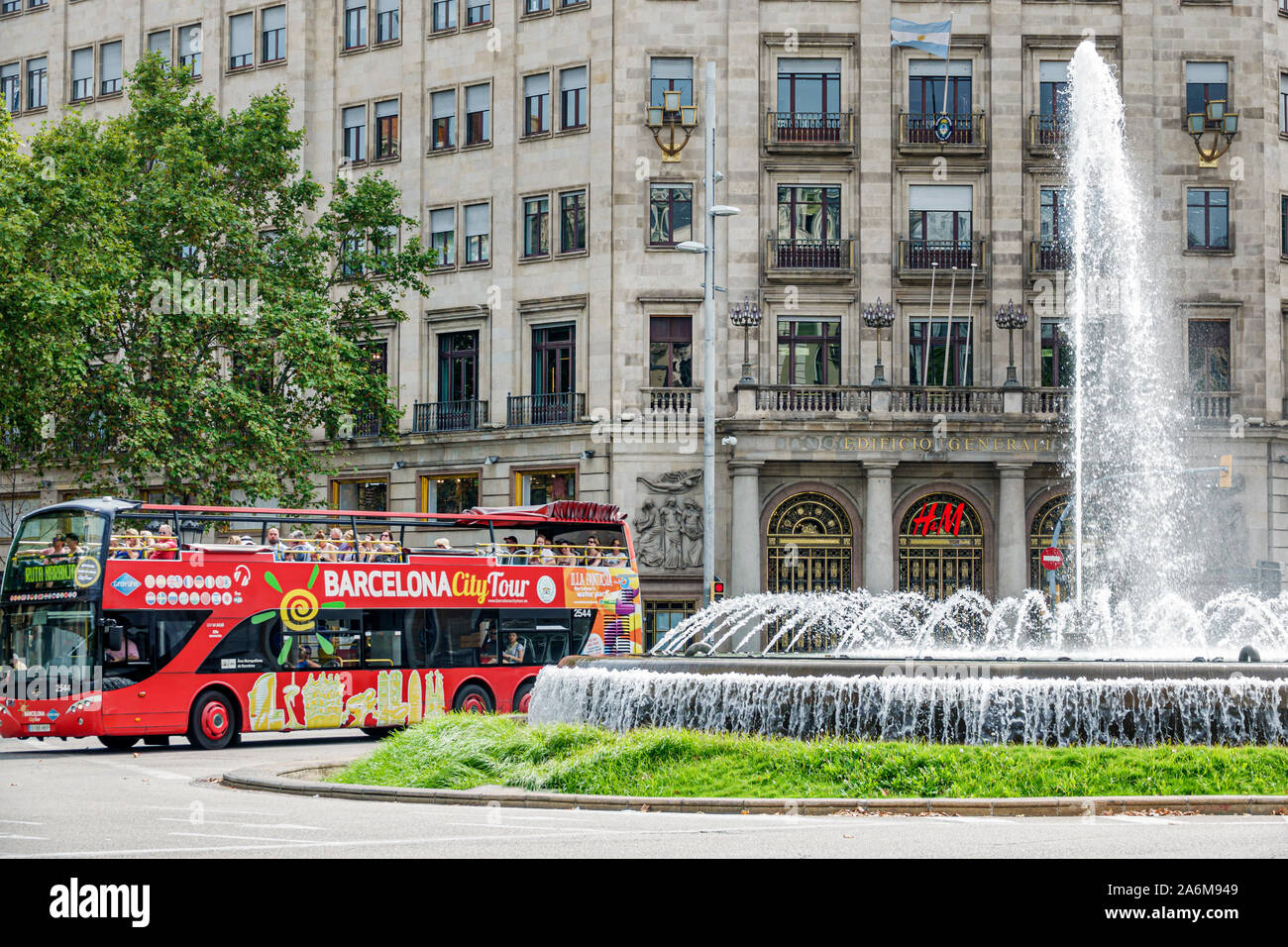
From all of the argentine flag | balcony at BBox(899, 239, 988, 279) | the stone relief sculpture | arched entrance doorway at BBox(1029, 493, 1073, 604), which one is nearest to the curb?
the stone relief sculpture

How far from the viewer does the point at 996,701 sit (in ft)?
61.7

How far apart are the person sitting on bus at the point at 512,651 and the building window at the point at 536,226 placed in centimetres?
1961

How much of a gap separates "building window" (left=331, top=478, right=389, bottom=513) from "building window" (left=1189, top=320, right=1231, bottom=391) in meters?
23.5

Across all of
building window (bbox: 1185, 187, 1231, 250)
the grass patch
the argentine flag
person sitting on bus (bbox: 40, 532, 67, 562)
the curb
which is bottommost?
the curb

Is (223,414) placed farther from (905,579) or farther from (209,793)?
(209,793)

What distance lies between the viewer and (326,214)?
4631 cm

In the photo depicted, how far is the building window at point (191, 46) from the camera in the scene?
193 ft

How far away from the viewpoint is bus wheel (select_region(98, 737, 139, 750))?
3025cm

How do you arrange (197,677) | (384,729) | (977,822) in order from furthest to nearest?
(384,729), (197,677), (977,822)

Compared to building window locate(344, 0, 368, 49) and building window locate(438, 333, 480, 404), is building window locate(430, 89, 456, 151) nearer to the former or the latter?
building window locate(344, 0, 368, 49)

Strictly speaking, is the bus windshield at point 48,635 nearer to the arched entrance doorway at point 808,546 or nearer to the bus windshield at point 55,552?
the bus windshield at point 55,552
